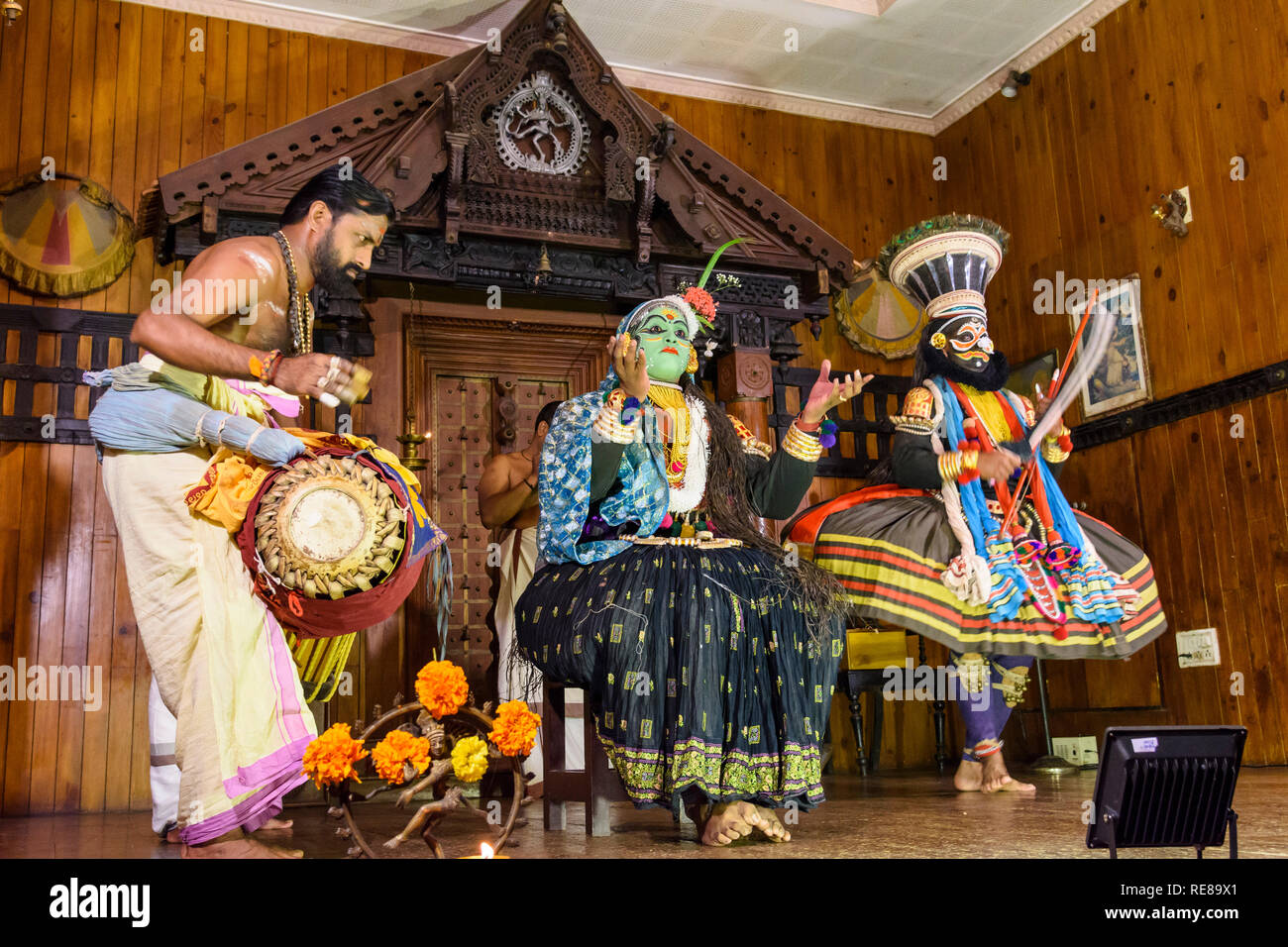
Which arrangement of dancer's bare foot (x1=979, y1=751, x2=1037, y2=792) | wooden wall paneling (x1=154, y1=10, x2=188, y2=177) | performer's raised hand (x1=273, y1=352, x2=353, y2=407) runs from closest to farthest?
performer's raised hand (x1=273, y1=352, x2=353, y2=407) < dancer's bare foot (x1=979, y1=751, x2=1037, y2=792) < wooden wall paneling (x1=154, y1=10, x2=188, y2=177)

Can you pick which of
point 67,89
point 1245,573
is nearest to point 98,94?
point 67,89

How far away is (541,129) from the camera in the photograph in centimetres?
471

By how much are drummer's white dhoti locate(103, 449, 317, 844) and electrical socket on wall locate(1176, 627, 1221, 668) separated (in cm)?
395

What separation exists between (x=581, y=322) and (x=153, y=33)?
2463 millimetres

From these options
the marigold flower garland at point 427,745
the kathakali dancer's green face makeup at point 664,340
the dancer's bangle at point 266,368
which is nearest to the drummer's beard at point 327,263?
the dancer's bangle at point 266,368

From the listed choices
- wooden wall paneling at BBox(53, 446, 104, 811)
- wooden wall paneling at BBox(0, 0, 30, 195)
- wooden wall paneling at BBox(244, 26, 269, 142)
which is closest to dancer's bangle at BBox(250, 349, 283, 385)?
wooden wall paneling at BBox(53, 446, 104, 811)

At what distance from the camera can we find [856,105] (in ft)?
22.2

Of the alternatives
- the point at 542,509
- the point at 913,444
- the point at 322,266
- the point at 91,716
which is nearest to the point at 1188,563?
the point at 913,444

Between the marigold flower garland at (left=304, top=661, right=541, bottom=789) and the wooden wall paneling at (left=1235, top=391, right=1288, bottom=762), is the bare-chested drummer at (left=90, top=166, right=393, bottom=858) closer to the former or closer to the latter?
the marigold flower garland at (left=304, top=661, right=541, bottom=789)

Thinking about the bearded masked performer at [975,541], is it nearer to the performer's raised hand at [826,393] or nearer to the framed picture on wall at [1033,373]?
the performer's raised hand at [826,393]

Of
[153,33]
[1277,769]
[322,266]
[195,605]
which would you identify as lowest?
[1277,769]

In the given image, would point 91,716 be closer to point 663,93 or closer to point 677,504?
point 677,504

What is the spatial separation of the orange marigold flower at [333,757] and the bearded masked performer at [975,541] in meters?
1.99

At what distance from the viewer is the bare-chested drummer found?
2.70 m
